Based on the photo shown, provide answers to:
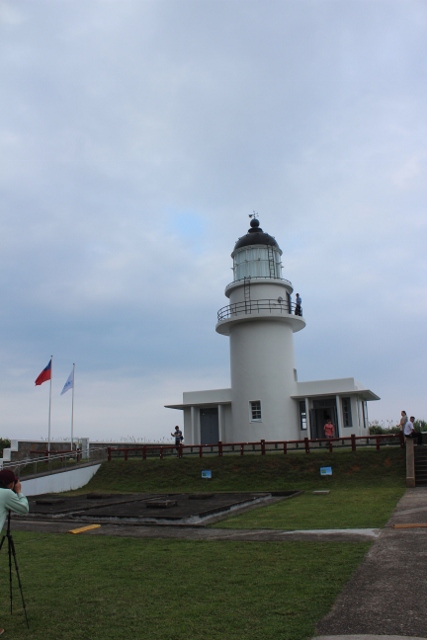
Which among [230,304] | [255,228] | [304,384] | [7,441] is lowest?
[7,441]

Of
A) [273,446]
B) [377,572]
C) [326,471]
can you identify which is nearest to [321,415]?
[273,446]

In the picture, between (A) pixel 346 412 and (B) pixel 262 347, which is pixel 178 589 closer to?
(B) pixel 262 347

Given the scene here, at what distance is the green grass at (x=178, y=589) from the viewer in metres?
5.09

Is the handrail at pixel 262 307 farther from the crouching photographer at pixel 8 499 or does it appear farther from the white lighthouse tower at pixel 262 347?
the crouching photographer at pixel 8 499

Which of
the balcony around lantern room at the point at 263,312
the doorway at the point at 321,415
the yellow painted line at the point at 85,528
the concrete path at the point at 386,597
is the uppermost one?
the balcony around lantern room at the point at 263,312

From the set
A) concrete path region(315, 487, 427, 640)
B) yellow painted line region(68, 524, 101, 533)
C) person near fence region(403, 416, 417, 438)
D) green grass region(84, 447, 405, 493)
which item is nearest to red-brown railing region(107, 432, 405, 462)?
person near fence region(403, 416, 417, 438)

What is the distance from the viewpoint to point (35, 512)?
14.0m

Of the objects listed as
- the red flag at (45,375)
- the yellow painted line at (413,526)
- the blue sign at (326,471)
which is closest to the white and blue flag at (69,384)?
the red flag at (45,375)

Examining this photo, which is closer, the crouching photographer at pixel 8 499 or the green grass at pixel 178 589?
the green grass at pixel 178 589

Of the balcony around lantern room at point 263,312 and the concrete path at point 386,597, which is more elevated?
the balcony around lantern room at point 263,312

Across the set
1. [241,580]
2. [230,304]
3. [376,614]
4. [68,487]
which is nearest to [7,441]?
[68,487]

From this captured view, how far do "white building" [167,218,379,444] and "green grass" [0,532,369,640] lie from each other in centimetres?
1804

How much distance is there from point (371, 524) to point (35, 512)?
851 centimetres

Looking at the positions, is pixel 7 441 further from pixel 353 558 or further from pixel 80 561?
pixel 353 558
